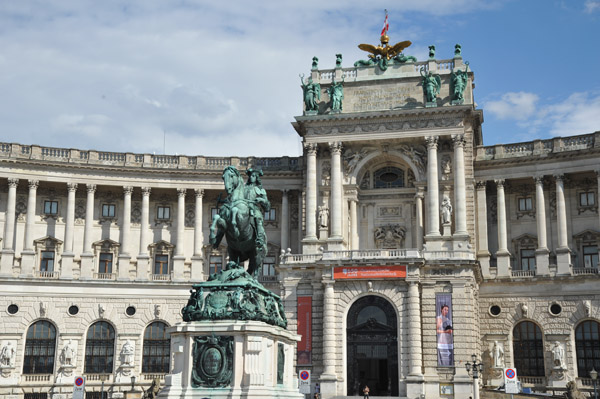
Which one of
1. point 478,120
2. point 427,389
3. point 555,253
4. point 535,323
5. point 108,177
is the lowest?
point 427,389

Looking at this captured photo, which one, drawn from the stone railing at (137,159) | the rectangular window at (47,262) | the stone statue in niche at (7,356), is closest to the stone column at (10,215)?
the stone railing at (137,159)

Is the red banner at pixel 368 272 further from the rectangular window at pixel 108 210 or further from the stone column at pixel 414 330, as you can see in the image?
the rectangular window at pixel 108 210

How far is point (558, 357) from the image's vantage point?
2148 inches

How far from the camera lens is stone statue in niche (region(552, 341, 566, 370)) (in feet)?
178

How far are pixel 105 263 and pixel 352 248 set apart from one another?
19092 millimetres

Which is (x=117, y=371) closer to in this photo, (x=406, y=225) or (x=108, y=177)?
(x=108, y=177)

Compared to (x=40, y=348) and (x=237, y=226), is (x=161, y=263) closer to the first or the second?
(x=40, y=348)

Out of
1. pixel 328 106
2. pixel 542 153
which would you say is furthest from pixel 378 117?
pixel 542 153

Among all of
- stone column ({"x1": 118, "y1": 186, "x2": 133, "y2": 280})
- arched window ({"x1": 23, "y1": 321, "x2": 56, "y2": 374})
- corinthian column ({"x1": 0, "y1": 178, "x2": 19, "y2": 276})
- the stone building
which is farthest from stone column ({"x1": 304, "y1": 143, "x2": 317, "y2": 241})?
corinthian column ({"x1": 0, "y1": 178, "x2": 19, "y2": 276})

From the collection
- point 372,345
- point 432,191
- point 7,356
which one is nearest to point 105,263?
point 7,356

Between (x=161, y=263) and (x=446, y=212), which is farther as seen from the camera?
(x=161, y=263)

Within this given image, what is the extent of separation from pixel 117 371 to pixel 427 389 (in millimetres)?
22211

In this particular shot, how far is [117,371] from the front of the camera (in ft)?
190

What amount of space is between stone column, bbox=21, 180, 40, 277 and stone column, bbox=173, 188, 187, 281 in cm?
1040
